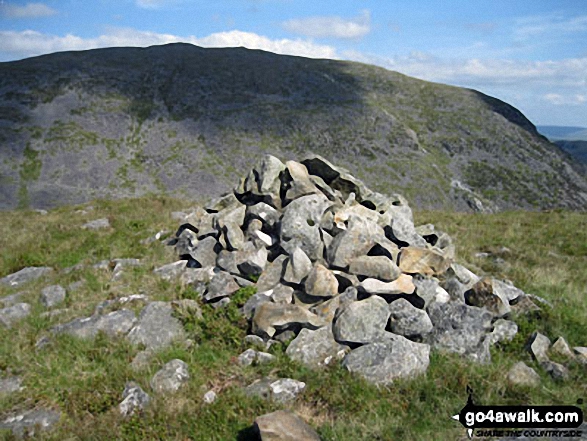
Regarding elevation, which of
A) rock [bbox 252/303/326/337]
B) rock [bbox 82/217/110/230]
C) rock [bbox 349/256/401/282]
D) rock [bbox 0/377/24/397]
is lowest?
rock [bbox 0/377/24/397]

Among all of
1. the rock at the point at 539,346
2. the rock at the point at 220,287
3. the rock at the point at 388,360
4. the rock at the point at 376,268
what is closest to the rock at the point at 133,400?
the rock at the point at 220,287

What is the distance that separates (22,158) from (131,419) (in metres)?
84.9

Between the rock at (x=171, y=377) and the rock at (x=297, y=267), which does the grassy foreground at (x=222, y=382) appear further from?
the rock at (x=297, y=267)

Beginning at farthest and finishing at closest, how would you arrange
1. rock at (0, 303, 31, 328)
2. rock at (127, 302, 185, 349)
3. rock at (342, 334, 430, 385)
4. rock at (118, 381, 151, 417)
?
1. rock at (0, 303, 31, 328)
2. rock at (127, 302, 185, 349)
3. rock at (342, 334, 430, 385)
4. rock at (118, 381, 151, 417)

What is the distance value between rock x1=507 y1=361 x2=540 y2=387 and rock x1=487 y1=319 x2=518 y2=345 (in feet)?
3.80

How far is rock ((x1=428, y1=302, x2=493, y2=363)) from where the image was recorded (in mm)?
8180

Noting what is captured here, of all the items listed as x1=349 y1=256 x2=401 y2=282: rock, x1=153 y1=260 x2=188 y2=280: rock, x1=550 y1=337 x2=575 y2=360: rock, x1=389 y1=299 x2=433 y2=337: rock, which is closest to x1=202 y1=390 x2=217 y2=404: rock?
x1=389 y1=299 x2=433 y2=337: rock

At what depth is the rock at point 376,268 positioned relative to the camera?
31.1ft

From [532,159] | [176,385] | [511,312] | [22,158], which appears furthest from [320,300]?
[532,159]

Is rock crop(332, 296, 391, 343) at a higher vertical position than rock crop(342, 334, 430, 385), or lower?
higher

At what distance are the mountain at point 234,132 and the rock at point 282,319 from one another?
6326 cm

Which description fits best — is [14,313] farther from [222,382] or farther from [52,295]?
[222,382]

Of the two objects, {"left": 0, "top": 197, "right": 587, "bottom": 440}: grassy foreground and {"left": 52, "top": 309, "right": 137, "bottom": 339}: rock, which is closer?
{"left": 0, "top": 197, "right": 587, "bottom": 440}: grassy foreground

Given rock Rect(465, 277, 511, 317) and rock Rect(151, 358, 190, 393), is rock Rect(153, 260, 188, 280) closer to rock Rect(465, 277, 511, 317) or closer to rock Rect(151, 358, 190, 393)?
rock Rect(151, 358, 190, 393)
